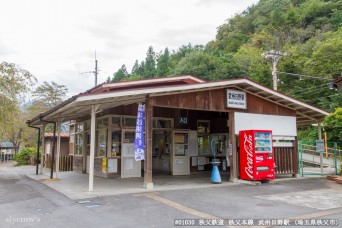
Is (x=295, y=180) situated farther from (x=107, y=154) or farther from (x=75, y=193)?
(x=75, y=193)

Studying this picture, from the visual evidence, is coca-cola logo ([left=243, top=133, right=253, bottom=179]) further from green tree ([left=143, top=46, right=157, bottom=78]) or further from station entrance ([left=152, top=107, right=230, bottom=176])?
green tree ([left=143, top=46, right=157, bottom=78])

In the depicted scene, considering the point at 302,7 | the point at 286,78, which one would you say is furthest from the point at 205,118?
the point at 302,7

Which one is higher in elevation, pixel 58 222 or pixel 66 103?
Result: pixel 66 103

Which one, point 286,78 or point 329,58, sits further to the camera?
point 286,78

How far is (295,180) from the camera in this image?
466 inches

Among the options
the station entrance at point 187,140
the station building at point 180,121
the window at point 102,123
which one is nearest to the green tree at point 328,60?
Answer: the station building at point 180,121

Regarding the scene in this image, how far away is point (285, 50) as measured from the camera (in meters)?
35.2

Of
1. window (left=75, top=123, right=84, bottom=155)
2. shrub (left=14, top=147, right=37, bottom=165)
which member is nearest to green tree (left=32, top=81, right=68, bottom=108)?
shrub (left=14, top=147, right=37, bottom=165)

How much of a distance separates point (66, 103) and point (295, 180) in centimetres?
888

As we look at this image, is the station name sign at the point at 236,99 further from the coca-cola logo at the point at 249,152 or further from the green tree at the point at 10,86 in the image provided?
the green tree at the point at 10,86

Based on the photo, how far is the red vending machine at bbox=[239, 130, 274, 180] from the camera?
10.5 metres

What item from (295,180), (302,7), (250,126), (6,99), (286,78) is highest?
(302,7)

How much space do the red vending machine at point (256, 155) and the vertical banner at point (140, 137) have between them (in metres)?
3.85

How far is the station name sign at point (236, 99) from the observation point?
37.0 feet
